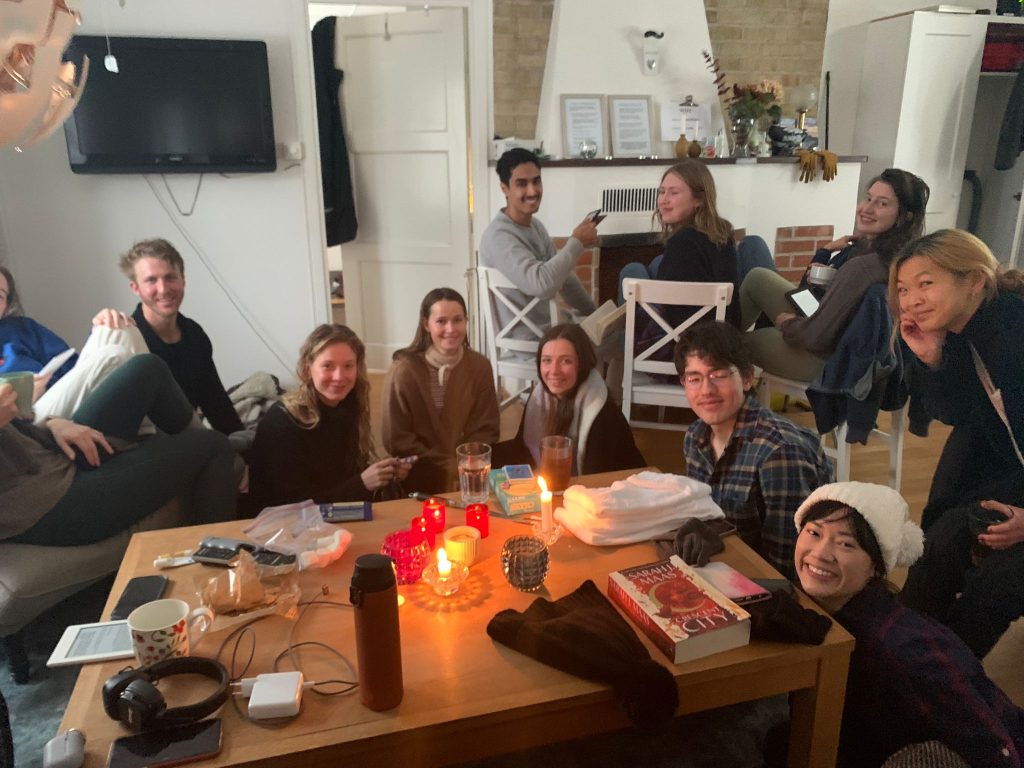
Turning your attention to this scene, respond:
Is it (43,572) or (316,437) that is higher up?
(316,437)

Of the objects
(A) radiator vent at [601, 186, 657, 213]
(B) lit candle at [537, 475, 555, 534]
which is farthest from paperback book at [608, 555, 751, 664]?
(A) radiator vent at [601, 186, 657, 213]

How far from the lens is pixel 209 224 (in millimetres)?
3502

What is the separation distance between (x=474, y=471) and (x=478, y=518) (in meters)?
0.15

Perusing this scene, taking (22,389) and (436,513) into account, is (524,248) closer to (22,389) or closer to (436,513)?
(436,513)

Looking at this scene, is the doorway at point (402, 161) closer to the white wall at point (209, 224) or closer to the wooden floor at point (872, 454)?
the white wall at point (209, 224)

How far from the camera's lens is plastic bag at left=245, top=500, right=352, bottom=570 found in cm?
142

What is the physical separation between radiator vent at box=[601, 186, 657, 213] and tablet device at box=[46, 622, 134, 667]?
3.26m

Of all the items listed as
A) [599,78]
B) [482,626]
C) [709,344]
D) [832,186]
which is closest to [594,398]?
[709,344]

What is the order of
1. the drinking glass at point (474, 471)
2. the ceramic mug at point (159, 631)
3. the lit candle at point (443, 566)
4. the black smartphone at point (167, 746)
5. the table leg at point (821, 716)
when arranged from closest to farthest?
the black smartphone at point (167, 746) < the ceramic mug at point (159, 631) < the table leg at point (821, 716) < the lit candle at point (443, 566) < the drinking glass at point (474, 471)

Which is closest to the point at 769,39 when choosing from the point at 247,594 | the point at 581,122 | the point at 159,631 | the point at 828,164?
the point at 828,164

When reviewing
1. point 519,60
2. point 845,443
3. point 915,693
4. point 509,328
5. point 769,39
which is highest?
point 769,39

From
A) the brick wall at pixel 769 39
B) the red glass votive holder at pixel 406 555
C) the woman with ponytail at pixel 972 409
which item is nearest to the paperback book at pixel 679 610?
the red glass votive holder at pixel 406 555

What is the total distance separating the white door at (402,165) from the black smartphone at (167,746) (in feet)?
10.7

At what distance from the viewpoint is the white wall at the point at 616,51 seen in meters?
3.81
